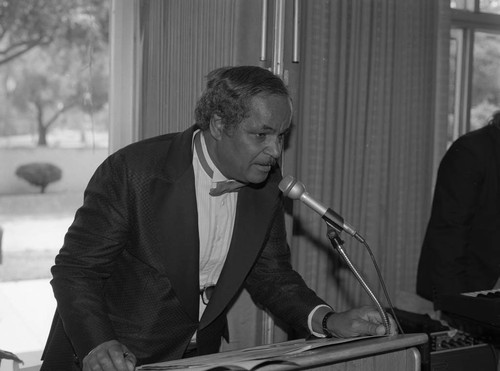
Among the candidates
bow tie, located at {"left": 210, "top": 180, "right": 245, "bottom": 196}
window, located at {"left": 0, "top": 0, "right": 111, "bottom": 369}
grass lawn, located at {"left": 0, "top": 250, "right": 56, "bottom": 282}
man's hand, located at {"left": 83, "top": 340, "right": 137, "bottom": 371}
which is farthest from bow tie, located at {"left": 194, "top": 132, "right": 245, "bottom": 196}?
grass lawn, located at {"left": 0, "top": 250, "right": 56, "bottom": 282}

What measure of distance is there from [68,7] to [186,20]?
1.91ft

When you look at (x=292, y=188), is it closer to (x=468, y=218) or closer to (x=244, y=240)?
(x=244, y=240)

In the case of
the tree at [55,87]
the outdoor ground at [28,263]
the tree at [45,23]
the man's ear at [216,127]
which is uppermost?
the tree at [45,23]

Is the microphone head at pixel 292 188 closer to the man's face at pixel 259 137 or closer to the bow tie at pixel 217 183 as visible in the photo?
the man's face at pixel 259 137

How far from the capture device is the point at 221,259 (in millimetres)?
2260

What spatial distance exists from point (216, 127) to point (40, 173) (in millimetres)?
1403

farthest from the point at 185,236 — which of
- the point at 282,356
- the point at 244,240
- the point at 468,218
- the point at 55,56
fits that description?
the point at 468,218

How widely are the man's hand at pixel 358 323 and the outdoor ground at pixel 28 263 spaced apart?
1767 millimetres

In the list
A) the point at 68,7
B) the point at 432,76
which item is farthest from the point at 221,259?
the point at 432,76

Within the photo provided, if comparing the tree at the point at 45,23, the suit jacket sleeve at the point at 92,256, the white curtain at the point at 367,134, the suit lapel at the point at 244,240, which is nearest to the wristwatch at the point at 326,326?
the suit lapel at the point at 244,240

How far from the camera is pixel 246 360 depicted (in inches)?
57.6

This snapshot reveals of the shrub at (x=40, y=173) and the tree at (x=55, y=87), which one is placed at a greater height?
the tree at (x=55, y=87)

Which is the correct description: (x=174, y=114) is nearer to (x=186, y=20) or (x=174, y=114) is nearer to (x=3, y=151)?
(x=186, y=20)

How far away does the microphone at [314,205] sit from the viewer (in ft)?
5.82
